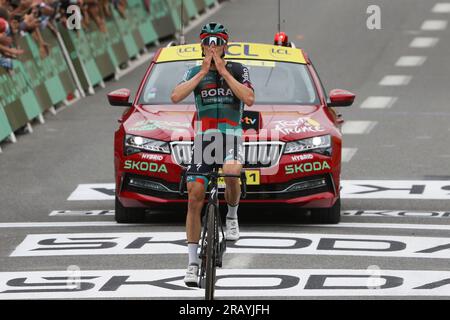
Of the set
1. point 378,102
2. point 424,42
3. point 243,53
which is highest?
point 243,53

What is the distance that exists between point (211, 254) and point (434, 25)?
93.3 ft

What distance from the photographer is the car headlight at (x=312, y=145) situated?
15867 mm

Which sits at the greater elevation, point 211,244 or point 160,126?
point 211,244

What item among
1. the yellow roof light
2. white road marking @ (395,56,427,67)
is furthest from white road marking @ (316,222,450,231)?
white road marking @ (395,56,427,67)

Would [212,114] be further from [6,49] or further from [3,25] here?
[6,49]

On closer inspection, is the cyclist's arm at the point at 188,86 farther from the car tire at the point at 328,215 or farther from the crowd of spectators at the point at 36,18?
the crowd of spectators at the point at 36,18

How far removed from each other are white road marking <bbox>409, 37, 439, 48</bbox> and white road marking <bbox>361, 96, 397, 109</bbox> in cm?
740

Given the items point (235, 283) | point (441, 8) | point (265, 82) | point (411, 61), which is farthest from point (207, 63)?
point (441, 8)

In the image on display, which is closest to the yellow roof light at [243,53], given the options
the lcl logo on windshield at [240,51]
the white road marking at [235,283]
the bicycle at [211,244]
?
the lcl logo on windshield at [240,51]

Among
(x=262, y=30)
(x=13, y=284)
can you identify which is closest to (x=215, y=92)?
(x=13, y=284)

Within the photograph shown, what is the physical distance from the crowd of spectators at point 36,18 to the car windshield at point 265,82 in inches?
247

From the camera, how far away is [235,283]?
12891 millimetres

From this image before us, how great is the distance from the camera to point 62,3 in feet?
91.7

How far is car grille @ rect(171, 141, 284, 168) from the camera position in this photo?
619 inches
